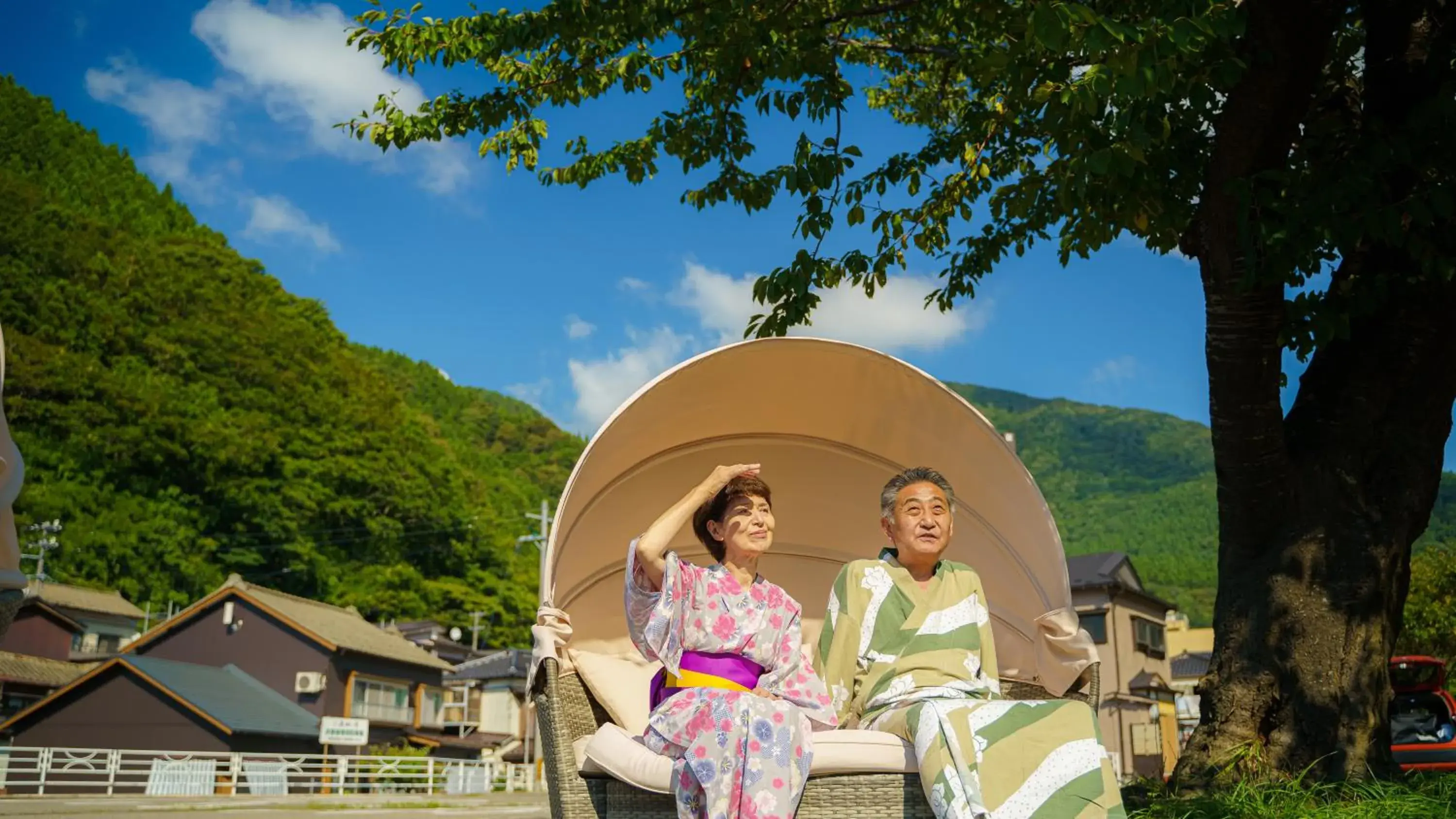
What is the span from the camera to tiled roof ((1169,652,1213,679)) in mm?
40188

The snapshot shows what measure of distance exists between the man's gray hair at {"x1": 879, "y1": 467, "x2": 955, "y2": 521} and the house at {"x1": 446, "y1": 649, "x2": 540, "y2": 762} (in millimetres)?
34482

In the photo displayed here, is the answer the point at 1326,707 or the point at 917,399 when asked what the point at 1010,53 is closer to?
the point at 917,399

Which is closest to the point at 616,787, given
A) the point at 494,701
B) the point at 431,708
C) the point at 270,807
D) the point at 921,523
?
the point at 921,523

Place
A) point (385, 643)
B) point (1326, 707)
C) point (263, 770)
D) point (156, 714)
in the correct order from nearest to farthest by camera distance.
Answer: point (1326, 707) → point (263, 770) → point (156, 714) → point (385, 643)

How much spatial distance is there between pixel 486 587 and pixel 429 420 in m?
11.2

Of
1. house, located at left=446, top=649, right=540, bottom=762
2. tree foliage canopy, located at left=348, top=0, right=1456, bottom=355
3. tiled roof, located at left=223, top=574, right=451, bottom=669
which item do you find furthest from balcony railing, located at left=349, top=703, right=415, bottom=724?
tree foliage canopy, located at left=348, top=0, right=1456, bottom=355

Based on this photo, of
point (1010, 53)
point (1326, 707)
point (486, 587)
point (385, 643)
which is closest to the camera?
point (1010, 53)

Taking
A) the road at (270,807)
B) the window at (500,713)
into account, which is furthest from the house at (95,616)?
the road at (270,807)

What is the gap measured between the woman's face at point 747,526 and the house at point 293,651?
27230 mm

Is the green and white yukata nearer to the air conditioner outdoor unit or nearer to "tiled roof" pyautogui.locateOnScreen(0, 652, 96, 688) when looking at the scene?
the air conditioner outdoor unit

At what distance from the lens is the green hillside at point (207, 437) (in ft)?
125

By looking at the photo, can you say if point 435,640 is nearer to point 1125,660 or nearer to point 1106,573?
point 1106,573

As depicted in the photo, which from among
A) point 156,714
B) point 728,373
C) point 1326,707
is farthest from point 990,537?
point 156,714

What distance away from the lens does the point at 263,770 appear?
23.9 metres
